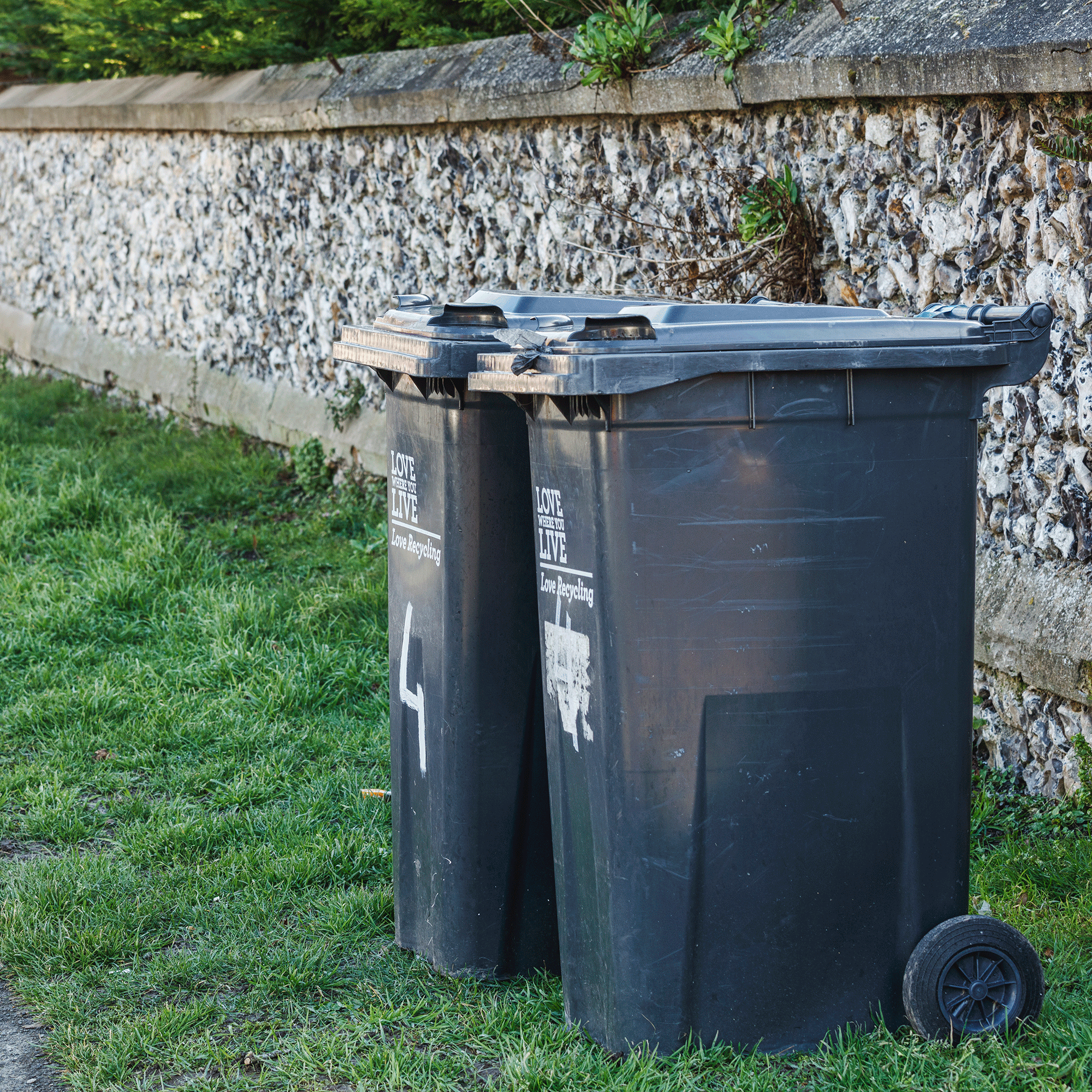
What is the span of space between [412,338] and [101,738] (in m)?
2.57

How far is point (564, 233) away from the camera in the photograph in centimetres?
646

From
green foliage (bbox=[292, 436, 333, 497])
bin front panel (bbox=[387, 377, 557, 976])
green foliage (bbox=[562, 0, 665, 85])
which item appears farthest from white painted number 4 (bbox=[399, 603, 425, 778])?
green foliage (bbox=[292, 436, 333, 497])

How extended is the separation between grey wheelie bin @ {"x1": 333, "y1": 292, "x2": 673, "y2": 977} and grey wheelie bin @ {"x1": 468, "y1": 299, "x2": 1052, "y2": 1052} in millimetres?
277

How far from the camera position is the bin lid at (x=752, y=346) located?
2658 mm

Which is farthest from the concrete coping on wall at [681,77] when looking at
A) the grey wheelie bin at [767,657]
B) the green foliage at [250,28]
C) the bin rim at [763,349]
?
the grey wheelie bin at [767,657]

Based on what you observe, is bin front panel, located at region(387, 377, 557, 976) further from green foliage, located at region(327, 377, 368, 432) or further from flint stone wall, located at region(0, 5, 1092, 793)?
green foliage, located at region(327, 377, 368, 432)

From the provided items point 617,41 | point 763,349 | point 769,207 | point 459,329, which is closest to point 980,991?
point 763,349

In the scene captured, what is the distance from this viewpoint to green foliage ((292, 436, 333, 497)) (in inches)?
334

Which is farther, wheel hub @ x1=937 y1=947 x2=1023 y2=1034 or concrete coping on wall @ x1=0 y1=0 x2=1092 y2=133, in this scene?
concrete coping on wall @ x1=0 y1=0 x2=1092 y2=133

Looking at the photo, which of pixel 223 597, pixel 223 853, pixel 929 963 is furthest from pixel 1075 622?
pixel 223 597

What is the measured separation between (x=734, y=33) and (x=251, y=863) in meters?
3.51

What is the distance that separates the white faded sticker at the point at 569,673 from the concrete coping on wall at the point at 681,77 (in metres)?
2.30

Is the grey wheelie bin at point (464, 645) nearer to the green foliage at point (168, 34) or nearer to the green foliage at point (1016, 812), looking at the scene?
the green foliage at point (1016, 812)

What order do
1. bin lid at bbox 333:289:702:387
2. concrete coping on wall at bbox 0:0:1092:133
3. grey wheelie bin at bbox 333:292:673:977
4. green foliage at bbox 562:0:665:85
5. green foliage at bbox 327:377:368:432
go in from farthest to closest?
1. green foliage at bbox 327:377:368:432
2. green foliage at bbox 562:0:665:85
3. concrete coping on wall at bbox 0:0:1092:133
4. grey wheelie bin at bbox 333:292:673:977
5. bin lid at bbox 333:289:702:387
